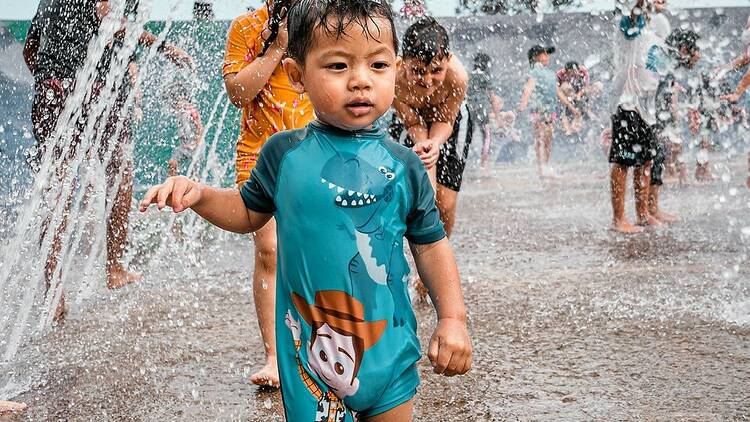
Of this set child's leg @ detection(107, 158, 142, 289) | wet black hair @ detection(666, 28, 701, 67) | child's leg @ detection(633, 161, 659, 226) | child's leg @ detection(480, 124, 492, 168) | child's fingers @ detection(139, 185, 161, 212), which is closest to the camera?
child's fingers @ detection(139, 185, 161, 212)

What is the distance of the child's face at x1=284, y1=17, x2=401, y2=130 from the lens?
5.63ft

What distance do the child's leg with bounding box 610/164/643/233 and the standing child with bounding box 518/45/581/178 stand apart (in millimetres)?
5868

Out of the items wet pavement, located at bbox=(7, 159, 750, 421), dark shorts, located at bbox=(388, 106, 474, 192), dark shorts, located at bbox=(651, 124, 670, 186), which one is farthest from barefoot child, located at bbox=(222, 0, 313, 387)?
dark shorts, located at bbox=(651, 124, 670, 186)

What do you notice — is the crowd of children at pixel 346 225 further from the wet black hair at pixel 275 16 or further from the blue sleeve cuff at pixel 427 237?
the wet black hair at pixel 275 16

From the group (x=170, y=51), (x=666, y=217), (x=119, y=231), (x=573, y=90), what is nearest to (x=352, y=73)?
(x=170, y=51)

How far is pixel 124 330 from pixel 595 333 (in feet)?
6.45

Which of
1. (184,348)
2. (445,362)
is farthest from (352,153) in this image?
(184,348)

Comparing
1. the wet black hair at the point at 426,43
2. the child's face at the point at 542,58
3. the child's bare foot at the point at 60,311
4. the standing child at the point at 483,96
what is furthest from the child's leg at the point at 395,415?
the standing child at the point at 483,96

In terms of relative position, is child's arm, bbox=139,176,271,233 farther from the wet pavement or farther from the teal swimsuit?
the wet pavement

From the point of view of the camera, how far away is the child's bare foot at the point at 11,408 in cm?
265

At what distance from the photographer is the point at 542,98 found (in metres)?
12.7

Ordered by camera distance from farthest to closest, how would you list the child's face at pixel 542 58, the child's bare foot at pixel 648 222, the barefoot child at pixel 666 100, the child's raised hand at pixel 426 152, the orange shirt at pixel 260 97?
1. the child's face at pixel 542 58
2. the barefoot child at pixel 666 100
3. the child's bare foot at pixel 648 222
4. the child's raised hand at pixel 426 152
5. the orange shirt at pixel 260 97

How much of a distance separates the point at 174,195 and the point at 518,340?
1.94m

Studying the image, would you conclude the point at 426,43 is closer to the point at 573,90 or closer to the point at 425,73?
the point at 425,73
